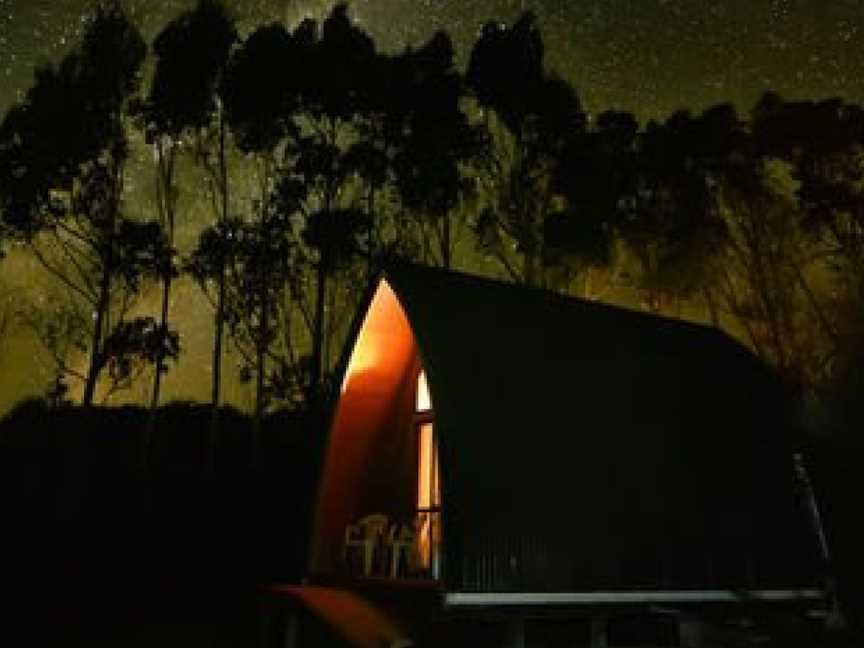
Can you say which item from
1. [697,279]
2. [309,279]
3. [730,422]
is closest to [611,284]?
[697,279]

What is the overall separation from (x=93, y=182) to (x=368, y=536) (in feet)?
60.1

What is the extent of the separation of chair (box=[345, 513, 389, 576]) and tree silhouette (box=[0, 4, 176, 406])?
1565 cm

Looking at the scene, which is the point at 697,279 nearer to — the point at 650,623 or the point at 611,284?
the point at 611,284

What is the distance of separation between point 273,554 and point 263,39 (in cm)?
1373

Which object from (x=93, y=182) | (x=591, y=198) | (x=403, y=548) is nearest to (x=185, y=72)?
(x=93, y=182)

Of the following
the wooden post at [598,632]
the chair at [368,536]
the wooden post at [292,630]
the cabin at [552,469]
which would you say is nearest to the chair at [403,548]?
the cabin at [552,469]

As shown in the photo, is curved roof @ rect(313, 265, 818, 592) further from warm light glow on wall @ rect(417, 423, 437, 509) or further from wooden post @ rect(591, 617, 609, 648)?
wooden post @ rect(591, 617, 609, 648)

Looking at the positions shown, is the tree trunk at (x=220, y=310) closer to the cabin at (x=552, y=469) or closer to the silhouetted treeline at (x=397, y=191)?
the silhouetted treeline at (x=397, y=191)

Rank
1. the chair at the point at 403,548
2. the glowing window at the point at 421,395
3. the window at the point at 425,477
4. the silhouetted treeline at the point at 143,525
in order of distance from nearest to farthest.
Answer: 1. the chair at the point at 403,548
2. the window at the point at 425,477
3. the glowing window at the point at 421,395
4. the silhouetted treeline at the point at 143,525

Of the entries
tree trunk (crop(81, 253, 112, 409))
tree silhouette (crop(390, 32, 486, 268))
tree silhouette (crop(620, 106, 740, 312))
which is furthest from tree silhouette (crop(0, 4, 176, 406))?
tree silhouette (crop(620, 106, 740, 312))

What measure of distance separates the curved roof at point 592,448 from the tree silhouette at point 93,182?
1739cm

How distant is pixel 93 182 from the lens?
26.6 metres

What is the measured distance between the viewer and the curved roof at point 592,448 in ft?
32.5

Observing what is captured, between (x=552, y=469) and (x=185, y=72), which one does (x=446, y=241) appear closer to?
(x=185, y=72)
